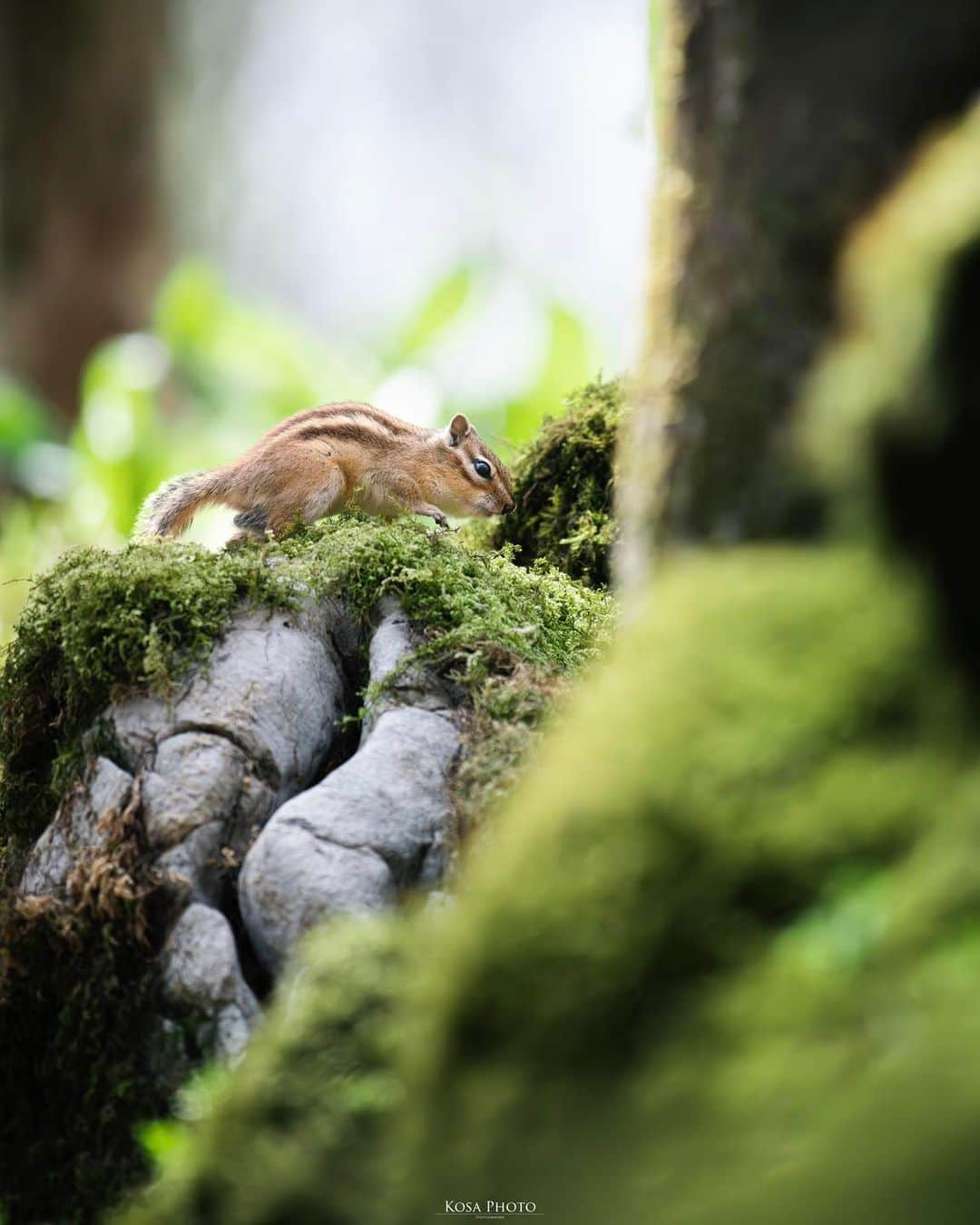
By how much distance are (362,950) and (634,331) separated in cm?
149

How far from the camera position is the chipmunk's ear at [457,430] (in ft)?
18.7

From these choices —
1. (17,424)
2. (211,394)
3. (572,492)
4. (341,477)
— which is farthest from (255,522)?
(17,424)

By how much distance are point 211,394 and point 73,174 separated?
400 cm

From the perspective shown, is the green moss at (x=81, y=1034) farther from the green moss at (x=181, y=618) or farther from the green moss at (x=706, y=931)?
the green moss at (x=706, y=931)

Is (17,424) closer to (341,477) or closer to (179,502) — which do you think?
(179,502)

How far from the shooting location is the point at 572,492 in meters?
5.44

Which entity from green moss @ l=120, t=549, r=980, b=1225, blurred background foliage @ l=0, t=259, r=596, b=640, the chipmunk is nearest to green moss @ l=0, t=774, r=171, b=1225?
green moss @ l=120, t=549, r=980, b=1225

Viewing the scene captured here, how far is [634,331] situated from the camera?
2.87 m

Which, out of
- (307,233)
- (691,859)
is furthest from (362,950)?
(307,233)

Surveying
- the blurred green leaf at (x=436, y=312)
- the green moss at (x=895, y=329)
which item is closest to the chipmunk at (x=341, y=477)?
the green moss at (x=895, y=329)

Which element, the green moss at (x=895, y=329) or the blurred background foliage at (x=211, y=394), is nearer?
the green moss at (x=895, y=329)

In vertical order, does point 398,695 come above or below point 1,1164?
above

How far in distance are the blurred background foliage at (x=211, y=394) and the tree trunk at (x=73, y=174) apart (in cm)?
237

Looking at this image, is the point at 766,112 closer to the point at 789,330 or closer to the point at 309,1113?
the point at 789,330
